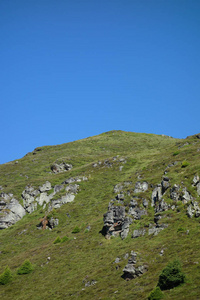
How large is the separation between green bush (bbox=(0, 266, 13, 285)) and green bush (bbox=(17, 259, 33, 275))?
191cm

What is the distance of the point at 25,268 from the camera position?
57844 mm

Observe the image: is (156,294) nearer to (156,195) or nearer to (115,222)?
(115,222)

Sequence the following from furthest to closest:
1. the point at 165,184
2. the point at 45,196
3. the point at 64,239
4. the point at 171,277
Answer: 1. the point at 45,196
2. the point at 64,239
3. the point at 165,184
4. the point at 171,277

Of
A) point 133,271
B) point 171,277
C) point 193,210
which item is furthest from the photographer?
point 193,210

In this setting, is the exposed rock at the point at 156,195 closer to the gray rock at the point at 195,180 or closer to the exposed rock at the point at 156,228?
the gray rock at the point at 195,180

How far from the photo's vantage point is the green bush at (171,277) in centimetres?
3338

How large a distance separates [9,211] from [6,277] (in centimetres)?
3763

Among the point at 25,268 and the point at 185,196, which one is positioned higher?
the point at 185,196

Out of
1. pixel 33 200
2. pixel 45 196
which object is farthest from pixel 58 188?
pixel 33 200

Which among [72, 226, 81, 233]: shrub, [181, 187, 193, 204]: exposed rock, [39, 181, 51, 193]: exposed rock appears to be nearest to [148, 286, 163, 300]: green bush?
[181, 187, 193, 204]: exposed rock

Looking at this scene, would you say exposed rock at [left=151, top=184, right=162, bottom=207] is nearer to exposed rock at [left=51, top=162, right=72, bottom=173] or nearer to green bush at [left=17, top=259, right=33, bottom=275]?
green bush at [left=17, top=259, right=33, bottom=275]

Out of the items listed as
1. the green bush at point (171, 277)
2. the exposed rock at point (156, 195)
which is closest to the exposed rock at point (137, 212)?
the exposed rock at point (156, 195)

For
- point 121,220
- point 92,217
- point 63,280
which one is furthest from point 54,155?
point 63,280

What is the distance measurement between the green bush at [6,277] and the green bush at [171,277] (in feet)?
109
